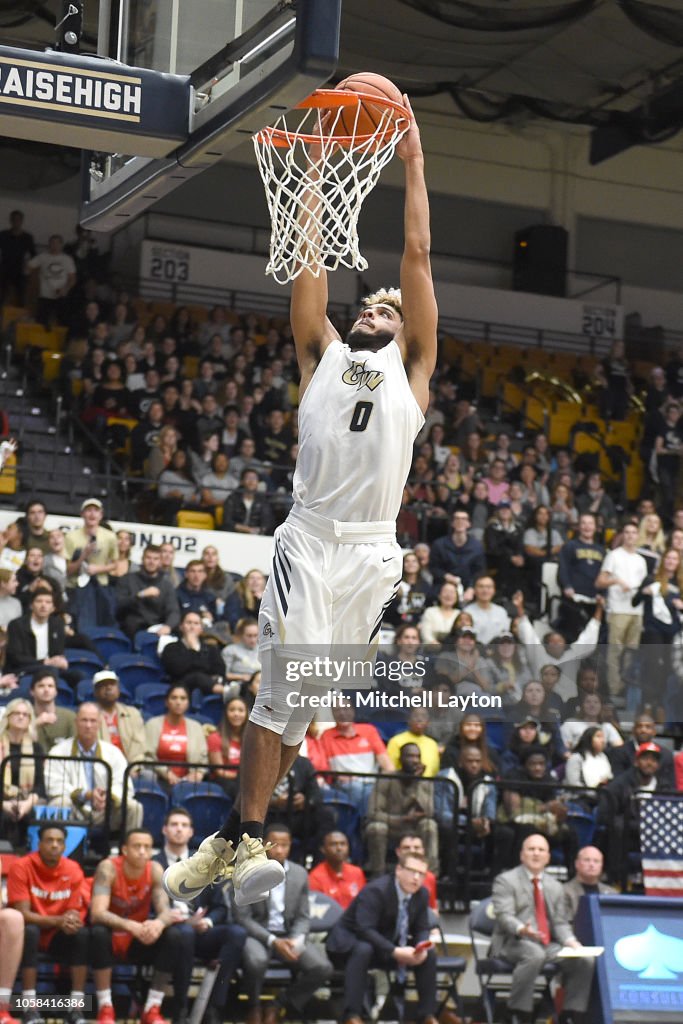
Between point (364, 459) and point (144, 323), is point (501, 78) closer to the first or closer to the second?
point (144, 323)

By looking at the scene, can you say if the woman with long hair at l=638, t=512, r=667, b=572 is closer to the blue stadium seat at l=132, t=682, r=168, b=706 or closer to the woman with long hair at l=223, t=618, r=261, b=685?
the woman with long hair at l=223, t=618, r=261, b=685

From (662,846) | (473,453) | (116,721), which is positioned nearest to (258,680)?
(116,721)

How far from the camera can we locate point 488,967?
11438mm

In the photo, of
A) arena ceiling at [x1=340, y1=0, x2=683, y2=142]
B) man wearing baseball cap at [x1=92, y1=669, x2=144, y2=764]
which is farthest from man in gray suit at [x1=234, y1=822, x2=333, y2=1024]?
arena ceiling at [x1=340, y1=0, x2=683, y2=142]

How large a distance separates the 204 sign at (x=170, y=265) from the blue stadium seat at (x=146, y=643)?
10476 mm

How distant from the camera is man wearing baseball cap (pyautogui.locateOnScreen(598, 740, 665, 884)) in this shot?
12.8 metres

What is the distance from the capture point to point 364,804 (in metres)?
12.3

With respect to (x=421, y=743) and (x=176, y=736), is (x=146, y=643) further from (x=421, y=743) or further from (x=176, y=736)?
(x=421, y=743)

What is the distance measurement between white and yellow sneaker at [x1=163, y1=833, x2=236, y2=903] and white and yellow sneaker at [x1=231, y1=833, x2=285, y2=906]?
0.43 ft

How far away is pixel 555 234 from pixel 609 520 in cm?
850

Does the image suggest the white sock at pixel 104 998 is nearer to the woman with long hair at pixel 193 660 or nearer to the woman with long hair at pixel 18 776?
the woman with long hair at pixel 18 776

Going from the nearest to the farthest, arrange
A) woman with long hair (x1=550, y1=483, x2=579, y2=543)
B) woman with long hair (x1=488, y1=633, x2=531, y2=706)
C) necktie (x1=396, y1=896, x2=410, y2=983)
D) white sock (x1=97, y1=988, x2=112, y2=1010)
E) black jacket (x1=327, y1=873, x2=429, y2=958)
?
1. white sock (x1=97, y1=988, x2=112, y2=1010)
2. black jacket (x1=327, y1=873, x2=429, y2=958)
3. necktie (x1=396, y1=896, x2=410, y2=983)
4. woman with long hair (x1=488, y1=633, x2=531, y2=706)
5. woman with long hair (x1=550, y1=483, x2=579, y2=543)

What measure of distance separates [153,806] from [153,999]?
1.62 metres

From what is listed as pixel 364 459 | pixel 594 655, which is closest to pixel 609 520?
pixel 594 655
